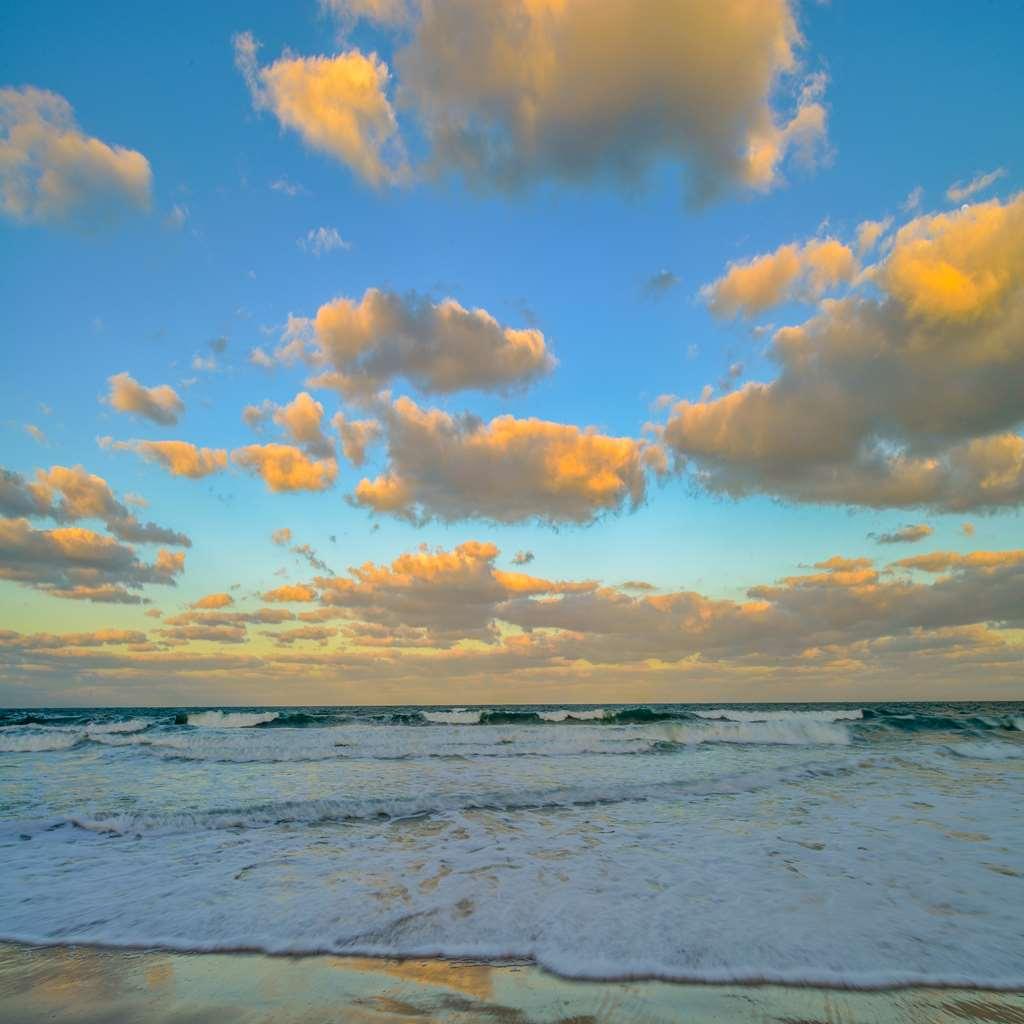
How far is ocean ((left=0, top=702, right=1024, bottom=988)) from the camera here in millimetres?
5418

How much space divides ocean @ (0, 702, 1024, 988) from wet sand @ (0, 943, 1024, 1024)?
10.2 inches

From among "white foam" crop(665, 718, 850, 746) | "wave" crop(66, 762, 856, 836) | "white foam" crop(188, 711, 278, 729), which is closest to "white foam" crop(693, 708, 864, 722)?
"white foam" crop(665, 718, 850, 746)

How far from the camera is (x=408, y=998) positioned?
446 cm

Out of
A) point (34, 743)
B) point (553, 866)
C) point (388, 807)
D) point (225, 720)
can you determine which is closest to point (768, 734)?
point (388, 807)

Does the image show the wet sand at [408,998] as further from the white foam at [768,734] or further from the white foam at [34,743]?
the white foam at [768,734]

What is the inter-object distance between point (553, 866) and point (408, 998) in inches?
146

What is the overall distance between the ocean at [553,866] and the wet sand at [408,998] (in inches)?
10.2

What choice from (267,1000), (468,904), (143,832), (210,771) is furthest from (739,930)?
(210,771)

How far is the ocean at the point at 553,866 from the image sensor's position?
5.42 metres

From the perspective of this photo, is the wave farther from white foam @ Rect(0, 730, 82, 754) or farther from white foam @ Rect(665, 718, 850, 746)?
white foam @ Rect(0, 730, 82, 754)

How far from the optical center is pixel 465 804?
1230 centimetres

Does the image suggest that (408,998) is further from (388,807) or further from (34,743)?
(34,743)

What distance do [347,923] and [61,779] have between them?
14.0 metres

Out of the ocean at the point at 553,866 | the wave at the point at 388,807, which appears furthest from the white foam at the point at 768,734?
the wave at the point at 388,807
